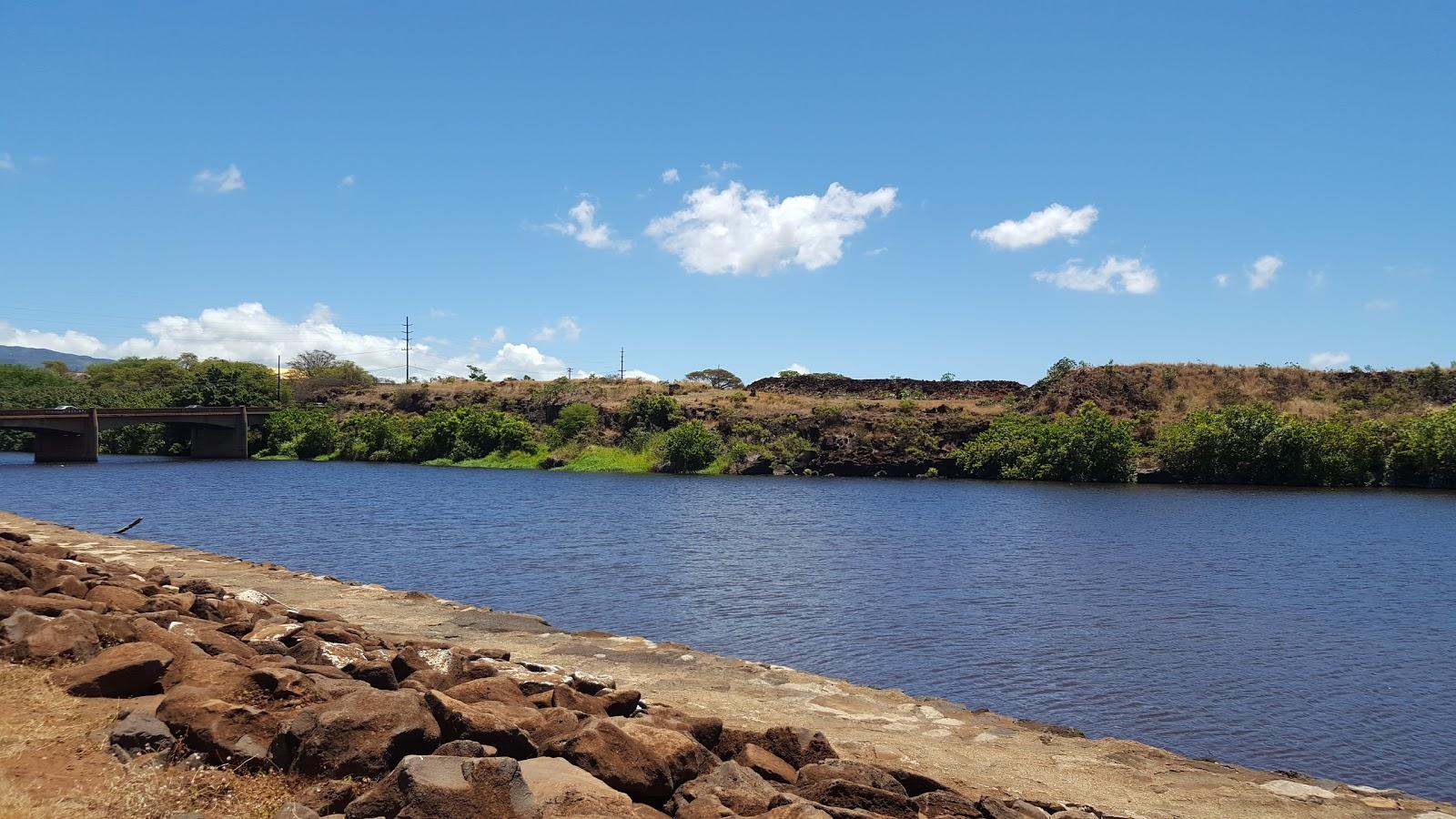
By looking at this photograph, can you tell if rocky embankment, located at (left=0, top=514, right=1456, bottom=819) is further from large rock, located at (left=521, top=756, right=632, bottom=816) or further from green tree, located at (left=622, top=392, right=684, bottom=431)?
green tree, located at (left=622, top=392, right=684, bottom=431)

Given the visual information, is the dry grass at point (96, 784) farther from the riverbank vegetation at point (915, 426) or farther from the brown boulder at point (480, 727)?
A: the riverbank vegetation at point (915, 426)

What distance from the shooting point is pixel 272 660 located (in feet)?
41.4

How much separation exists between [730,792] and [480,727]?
7.59ft

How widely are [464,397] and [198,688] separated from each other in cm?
12043

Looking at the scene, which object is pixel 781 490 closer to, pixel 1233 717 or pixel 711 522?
pixel 711 522

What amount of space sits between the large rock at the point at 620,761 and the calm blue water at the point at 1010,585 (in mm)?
9352

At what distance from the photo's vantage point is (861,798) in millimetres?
9453

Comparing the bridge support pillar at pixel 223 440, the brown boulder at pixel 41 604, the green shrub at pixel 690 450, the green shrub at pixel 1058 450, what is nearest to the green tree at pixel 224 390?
the bridge support pillar at pixel 223 440

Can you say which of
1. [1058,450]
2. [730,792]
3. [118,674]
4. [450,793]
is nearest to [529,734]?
[730,792]

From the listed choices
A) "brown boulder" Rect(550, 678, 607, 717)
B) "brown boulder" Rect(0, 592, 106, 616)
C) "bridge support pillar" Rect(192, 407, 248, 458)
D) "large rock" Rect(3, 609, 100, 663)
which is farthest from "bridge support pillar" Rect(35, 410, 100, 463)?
"brown boulder" Rect(550, 678, 607, 717)

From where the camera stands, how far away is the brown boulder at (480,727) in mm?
9320

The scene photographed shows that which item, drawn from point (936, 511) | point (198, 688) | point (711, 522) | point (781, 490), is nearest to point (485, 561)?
point (711, 522)

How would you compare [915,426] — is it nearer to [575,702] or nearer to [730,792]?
[575,702]

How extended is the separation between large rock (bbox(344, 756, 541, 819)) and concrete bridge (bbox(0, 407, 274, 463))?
348ft
